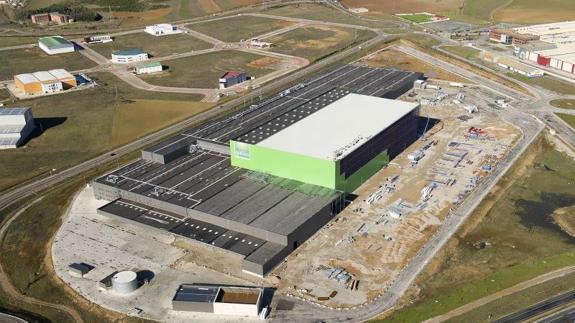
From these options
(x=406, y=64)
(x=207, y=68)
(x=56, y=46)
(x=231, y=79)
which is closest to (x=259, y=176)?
(x=231, y=79)

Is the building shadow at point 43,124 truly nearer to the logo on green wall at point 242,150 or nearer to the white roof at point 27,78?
the white roof at point 27,78

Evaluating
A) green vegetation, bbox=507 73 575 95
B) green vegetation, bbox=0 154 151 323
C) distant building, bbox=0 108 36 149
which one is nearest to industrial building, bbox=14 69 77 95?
distant building, bbox=0 108 36 149

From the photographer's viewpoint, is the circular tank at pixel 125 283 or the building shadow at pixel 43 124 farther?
the building shadow at pixel 43 124

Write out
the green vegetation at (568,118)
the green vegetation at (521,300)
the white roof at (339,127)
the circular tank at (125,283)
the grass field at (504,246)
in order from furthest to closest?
the green vegetation at (568,118)
the white roof at (339,127)
the circular tank at (125,283)
the grass field at (504,246)
the green vegetation at (521,300)

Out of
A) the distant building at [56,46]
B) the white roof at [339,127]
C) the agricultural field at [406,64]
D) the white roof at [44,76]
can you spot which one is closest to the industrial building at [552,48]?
the agricultural field at [406,64]

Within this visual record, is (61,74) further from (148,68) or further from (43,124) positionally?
(43,124)
